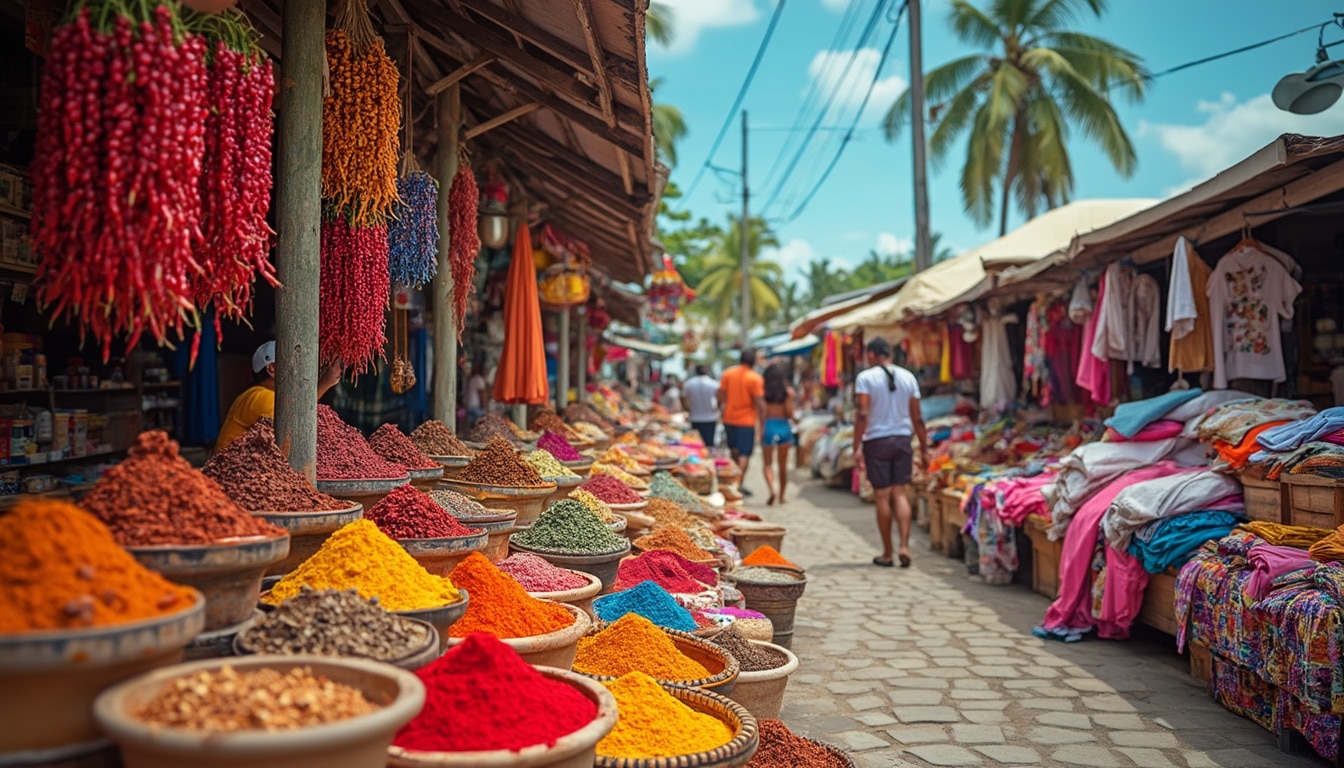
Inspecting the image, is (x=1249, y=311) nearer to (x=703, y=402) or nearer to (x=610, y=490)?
(x=610, y=490)

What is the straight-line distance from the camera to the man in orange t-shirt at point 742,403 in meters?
11.1

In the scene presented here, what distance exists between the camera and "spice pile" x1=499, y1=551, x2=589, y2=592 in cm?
313

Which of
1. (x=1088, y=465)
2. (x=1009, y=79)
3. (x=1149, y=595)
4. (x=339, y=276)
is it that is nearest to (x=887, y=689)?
(x=1149, y=595)

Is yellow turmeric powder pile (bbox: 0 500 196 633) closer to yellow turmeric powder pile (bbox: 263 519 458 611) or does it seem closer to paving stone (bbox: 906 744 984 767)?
yellow turmeric powder pile (bbox: 263 519 458 611)

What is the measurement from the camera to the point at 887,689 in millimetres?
4402

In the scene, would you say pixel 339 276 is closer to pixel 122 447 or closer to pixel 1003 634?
pixel 122 447

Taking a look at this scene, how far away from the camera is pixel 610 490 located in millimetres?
5234

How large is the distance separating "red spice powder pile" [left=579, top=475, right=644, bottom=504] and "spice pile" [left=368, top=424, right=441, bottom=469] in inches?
61.3

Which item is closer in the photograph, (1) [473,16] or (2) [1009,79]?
(1) [473,16]

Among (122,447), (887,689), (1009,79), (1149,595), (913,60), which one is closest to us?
(887,689)

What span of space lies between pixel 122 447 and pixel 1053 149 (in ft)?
52.5

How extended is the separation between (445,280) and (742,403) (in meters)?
6.44

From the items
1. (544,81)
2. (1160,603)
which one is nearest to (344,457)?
(544,81)

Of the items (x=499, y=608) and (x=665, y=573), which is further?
(x=665, y=573)
